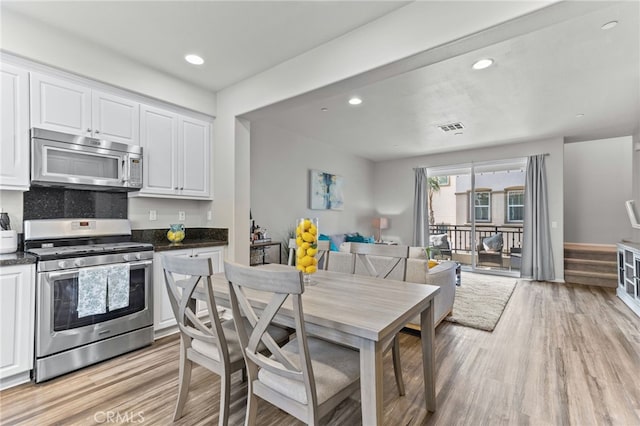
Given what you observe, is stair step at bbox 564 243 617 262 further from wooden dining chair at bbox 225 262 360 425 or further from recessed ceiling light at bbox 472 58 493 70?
wooden dining chair at bbox 225 262 360 425

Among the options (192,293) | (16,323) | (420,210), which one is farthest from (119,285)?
(420,210)

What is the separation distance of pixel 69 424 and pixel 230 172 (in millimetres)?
2427

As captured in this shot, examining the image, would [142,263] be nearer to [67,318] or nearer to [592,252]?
[67,318]

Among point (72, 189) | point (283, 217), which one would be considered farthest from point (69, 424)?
point (283, 217)

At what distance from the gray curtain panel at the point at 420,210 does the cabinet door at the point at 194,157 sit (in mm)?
5328

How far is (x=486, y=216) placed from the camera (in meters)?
6.71

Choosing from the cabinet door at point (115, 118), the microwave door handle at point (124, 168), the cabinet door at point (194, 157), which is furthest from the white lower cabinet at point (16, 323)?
the cabinet door at point (194, 157)

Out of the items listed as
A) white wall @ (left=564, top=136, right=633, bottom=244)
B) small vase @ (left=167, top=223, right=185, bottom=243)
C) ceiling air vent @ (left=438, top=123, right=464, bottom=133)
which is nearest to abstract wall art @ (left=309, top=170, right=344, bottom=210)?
ceiling air vent @ (left=438, top=123, right=464, bottom=133)

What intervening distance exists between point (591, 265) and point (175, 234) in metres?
6.97

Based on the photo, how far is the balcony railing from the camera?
653cm

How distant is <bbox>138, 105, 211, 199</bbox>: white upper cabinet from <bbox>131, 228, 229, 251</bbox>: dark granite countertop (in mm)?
434

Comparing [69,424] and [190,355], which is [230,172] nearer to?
[190,355]

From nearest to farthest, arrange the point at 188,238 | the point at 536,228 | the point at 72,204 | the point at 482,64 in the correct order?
the point at 72,204
the point at 482,64
the point at 188,238
the point at 536,228

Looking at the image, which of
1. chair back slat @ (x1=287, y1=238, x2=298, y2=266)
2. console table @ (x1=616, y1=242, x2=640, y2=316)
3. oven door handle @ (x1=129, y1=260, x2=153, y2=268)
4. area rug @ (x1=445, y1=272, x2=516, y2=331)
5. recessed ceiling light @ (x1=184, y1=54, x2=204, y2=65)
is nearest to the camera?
chair back slat @ (x1=287, y1=238, x2=298, y2=266)
